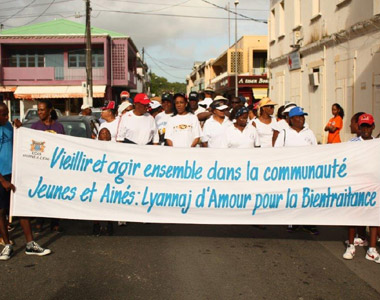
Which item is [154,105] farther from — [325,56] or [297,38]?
[297,38]

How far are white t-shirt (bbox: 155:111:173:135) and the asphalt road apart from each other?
2.50m

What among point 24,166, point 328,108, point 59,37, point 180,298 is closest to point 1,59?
point 59,37

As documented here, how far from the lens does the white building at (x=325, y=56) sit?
13.7 meters

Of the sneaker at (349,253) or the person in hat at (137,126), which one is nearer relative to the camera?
the sneaker at (349,253)

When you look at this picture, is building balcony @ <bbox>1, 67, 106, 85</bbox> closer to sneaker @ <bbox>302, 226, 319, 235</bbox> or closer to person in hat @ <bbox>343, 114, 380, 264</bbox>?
sneaker @ <bbox>302, 226, 319, 235</bbox>

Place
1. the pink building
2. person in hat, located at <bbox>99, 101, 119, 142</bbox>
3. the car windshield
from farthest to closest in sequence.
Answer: the pink building, the car windshield, person in hat, located at <bbox>99, 101, 119, 142</bbox>

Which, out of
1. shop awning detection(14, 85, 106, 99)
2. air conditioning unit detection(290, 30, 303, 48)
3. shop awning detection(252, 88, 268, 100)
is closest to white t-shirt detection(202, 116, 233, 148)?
air conditioning unit detection(290, 30, 303, 48)

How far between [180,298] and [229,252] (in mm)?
1569

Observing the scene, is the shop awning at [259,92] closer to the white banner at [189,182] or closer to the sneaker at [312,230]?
the sneaker at [312,230]

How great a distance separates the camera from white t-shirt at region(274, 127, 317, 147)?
6680 millimetres

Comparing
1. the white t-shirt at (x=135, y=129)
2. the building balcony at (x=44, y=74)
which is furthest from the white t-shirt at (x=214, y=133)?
the building balcony at (x=44, y=74)

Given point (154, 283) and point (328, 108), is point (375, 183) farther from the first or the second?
point (328, 108)

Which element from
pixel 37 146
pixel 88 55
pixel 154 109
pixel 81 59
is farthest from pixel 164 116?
pixel 81 59

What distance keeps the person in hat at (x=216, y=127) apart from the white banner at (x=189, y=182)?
1328 mm
